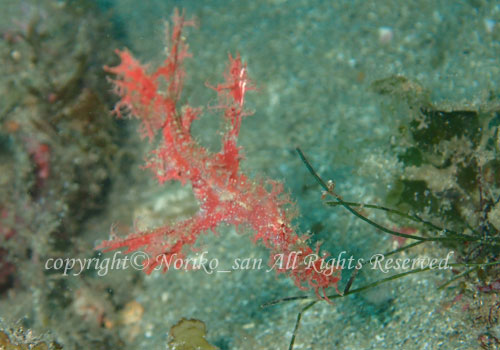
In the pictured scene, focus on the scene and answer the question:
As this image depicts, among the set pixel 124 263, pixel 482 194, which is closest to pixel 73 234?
pixel 124 263

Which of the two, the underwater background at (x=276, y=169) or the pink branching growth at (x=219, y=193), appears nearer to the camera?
the pink branching growth at (x=219, y=193)

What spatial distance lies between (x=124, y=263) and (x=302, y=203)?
2680mm

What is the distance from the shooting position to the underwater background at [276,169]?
332cm

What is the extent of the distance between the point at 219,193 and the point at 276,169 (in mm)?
2322

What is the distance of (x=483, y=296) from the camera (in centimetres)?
296

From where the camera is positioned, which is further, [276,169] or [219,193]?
[276,169]

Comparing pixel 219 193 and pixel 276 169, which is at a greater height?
pixel 219 193

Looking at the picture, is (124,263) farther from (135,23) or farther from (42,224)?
(135,23)

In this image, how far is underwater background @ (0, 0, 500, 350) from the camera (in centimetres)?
332

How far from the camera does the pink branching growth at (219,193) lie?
2.79 metres

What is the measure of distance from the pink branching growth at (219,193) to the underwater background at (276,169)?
232 millimetres

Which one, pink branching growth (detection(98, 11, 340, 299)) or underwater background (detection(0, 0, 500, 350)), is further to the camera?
underwater background (detection(0, 0, 500, 350))

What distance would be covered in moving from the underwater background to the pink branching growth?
0.23 m

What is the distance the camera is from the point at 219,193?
9.94 feet
